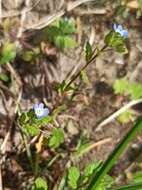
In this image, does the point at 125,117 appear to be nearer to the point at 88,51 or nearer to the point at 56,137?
the point at 56,137

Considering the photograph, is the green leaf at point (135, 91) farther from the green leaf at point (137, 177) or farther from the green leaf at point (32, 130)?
the green leaf at point (32, 130)

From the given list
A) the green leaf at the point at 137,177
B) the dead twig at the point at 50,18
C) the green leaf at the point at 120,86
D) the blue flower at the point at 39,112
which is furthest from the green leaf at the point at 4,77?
the green leaf at the point at 137,177

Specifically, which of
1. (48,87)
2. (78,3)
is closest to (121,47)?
(48,87)

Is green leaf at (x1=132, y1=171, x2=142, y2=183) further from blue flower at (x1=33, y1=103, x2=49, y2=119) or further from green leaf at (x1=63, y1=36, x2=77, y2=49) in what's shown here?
green leaf at (x1=63, y1=36, x2=77, y2=49)

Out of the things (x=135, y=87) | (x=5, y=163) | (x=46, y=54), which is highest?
(x=46, y=54)

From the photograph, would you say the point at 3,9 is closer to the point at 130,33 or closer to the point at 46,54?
the point at 46,54

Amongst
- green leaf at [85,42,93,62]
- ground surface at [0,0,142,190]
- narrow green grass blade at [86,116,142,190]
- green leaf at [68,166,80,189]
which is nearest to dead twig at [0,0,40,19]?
ground surface at [0,0,142,190]

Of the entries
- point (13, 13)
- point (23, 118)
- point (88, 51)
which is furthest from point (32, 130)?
point (13, 13)
